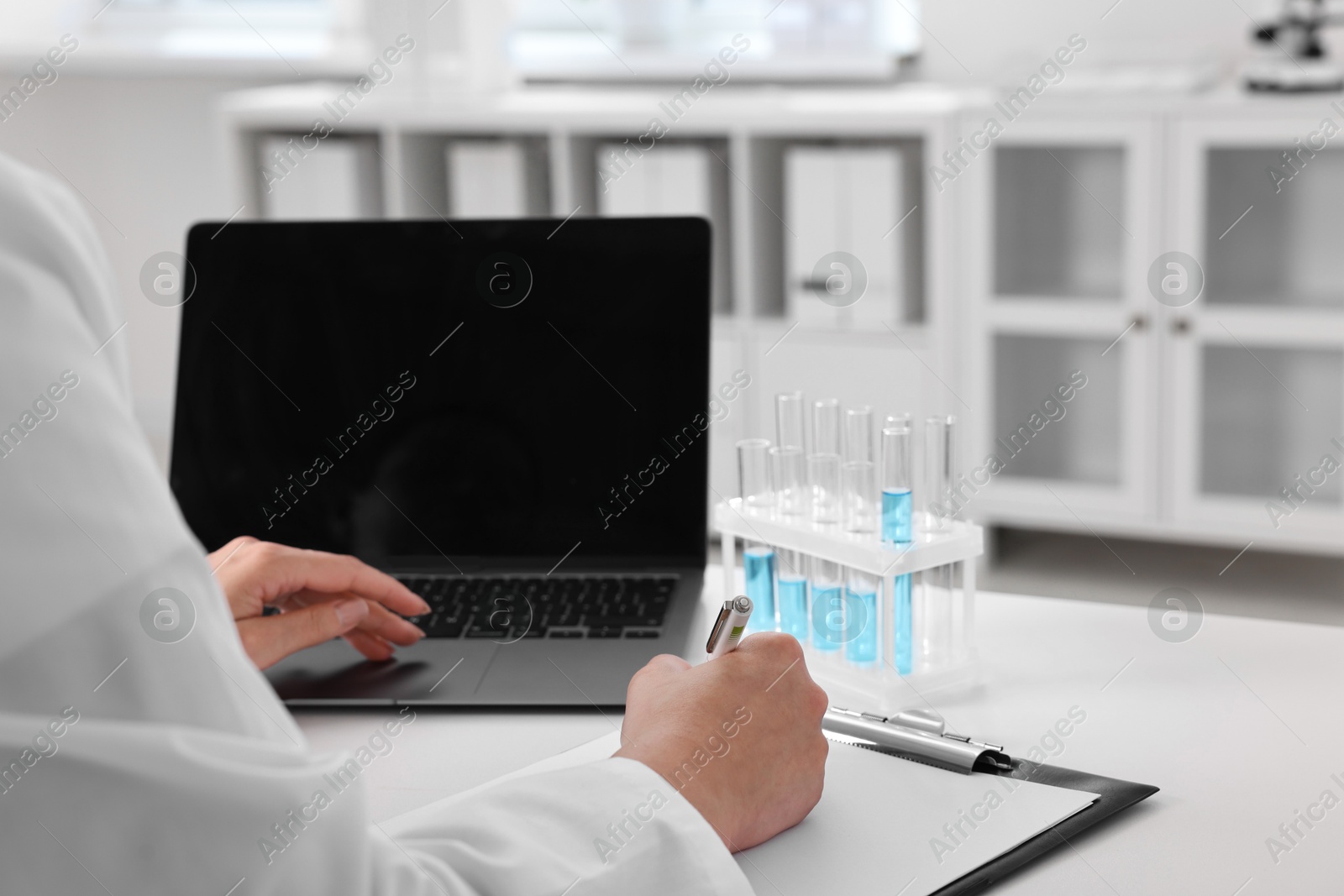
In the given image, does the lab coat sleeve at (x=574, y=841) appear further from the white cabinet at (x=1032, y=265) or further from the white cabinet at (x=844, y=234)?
the white cabinet at (x=844, y=234)

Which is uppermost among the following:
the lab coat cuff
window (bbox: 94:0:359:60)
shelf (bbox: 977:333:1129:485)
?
window (bbox: 94:0:359:60)

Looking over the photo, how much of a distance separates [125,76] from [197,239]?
3036 mm

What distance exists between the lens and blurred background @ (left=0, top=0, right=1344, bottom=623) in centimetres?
256

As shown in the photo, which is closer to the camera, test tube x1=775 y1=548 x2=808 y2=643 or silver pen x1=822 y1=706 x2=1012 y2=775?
silver pen x1=822 y1=706 x2=1012 y2=775

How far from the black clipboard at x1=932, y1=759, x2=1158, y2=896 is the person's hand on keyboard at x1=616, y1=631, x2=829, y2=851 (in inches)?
4.0

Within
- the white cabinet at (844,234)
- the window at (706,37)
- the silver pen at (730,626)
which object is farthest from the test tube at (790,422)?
the window at (706,37)

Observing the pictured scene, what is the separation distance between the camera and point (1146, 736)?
2.77 feet

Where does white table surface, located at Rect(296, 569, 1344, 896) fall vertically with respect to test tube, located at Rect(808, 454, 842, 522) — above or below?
below

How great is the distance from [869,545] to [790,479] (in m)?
0.10

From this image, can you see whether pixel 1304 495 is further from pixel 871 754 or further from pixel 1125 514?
pixel 871 754

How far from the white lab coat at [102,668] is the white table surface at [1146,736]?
314 mm

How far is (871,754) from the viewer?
82cm

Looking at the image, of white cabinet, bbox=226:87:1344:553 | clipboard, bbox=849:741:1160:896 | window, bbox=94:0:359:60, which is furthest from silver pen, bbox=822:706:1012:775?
window, bbox=94:0:359:60

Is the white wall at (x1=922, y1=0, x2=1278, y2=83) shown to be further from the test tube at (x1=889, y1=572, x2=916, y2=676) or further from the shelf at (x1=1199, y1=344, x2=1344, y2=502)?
the test tube at (x1=889, y1=572, x2=916, y2=676)
